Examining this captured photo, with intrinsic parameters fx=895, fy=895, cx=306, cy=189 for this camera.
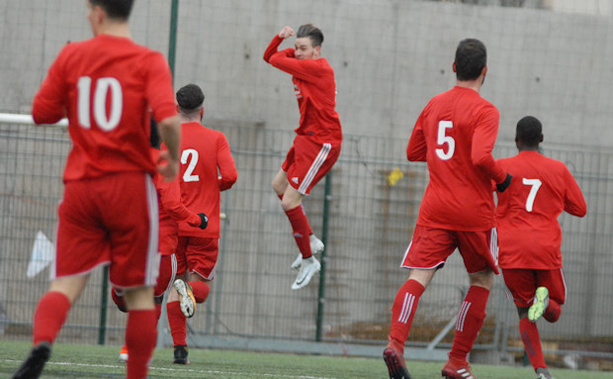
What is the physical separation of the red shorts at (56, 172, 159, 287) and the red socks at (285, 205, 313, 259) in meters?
4.19

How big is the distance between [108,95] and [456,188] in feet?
8.11

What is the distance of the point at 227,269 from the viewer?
10.9m

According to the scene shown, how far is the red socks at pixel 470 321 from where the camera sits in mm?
5719

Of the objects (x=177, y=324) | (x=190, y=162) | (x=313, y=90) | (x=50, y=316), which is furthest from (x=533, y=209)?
(x=50, y=316)

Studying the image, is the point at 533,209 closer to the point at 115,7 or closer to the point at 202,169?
the point at 202,169

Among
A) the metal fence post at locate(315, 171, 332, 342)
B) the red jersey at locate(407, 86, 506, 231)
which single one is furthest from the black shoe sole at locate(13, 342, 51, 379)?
the metal fence post at locate(315, 171, 332, 342)

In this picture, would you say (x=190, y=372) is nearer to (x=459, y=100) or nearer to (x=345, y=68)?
(x=459, y=100)

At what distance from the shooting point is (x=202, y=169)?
21.9 ft

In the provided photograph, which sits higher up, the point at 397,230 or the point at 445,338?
the point at 397,230

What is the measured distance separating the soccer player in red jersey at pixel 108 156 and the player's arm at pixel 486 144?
2110 mm

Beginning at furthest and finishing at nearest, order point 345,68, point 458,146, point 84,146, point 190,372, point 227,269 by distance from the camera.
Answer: point 345,68
point 227,269
point 190,372
point 458,146
point 84,146

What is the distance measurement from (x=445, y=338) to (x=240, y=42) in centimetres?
452

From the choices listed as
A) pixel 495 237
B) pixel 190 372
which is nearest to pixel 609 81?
pixel 495 237

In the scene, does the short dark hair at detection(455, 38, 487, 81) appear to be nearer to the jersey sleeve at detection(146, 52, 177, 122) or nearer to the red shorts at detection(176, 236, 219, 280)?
the jersey sleeve at detection(146, 52, 177, 122)
